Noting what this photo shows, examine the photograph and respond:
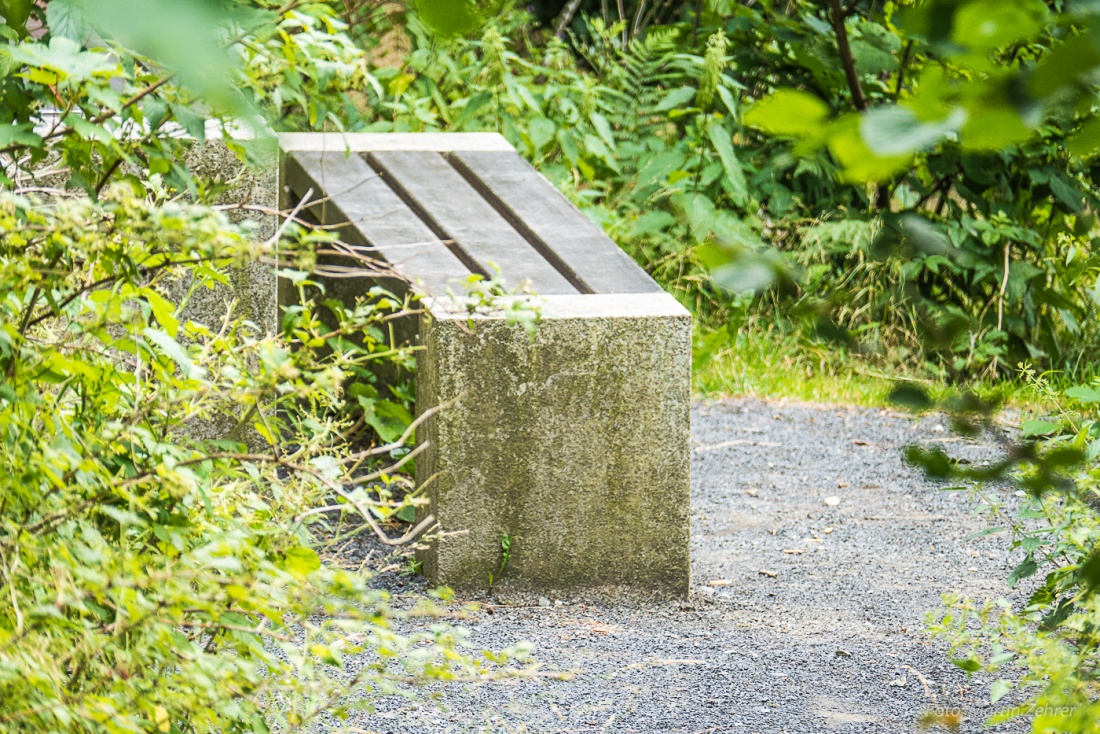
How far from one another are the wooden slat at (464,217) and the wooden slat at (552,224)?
0.14 feet

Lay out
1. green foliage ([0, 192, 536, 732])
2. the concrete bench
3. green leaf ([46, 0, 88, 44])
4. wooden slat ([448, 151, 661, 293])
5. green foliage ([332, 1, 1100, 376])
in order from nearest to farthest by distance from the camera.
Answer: green foliage ([0, 192, 536, 732]) → green leaf ([46, 0, 88, 44]) → the concrete bench → wooden slat ([448, 151, 661, 293]) → green foliage ([332, 1, 1100, 376])

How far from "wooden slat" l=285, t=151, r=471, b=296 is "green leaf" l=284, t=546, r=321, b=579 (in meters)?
1.29

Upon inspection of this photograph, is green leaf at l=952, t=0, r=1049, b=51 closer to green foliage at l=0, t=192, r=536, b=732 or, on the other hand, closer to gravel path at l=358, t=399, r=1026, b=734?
green foliage at l=0, t=192, r=536, b=732

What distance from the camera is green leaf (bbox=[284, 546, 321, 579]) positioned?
1590mm

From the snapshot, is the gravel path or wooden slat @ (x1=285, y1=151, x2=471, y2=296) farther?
wooden slat @ (x1=285, y1=151, x2=471, y2=296)

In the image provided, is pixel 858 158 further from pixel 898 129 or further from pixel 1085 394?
pixel 1085 394

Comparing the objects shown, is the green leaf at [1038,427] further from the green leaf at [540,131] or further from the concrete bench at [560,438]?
the green leaf at [540,131]

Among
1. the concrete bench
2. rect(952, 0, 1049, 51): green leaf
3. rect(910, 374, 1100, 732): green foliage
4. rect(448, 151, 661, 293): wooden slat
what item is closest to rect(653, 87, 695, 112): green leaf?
rect(448, 151, 661, 293): wooden slat

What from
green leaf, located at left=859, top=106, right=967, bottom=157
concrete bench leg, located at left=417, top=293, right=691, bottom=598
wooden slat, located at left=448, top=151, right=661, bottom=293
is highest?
green leaf, located at left=859, top=106, right=967, bottom=157

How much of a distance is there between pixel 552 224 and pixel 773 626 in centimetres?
134

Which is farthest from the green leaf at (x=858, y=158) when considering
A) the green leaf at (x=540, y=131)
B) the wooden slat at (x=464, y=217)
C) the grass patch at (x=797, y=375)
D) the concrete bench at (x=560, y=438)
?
the green leaf at (x=540, y=131)

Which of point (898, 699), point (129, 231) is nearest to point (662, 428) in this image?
point (898, 699)

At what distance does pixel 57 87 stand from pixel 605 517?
172cm

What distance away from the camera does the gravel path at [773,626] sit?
2438 millimetres
